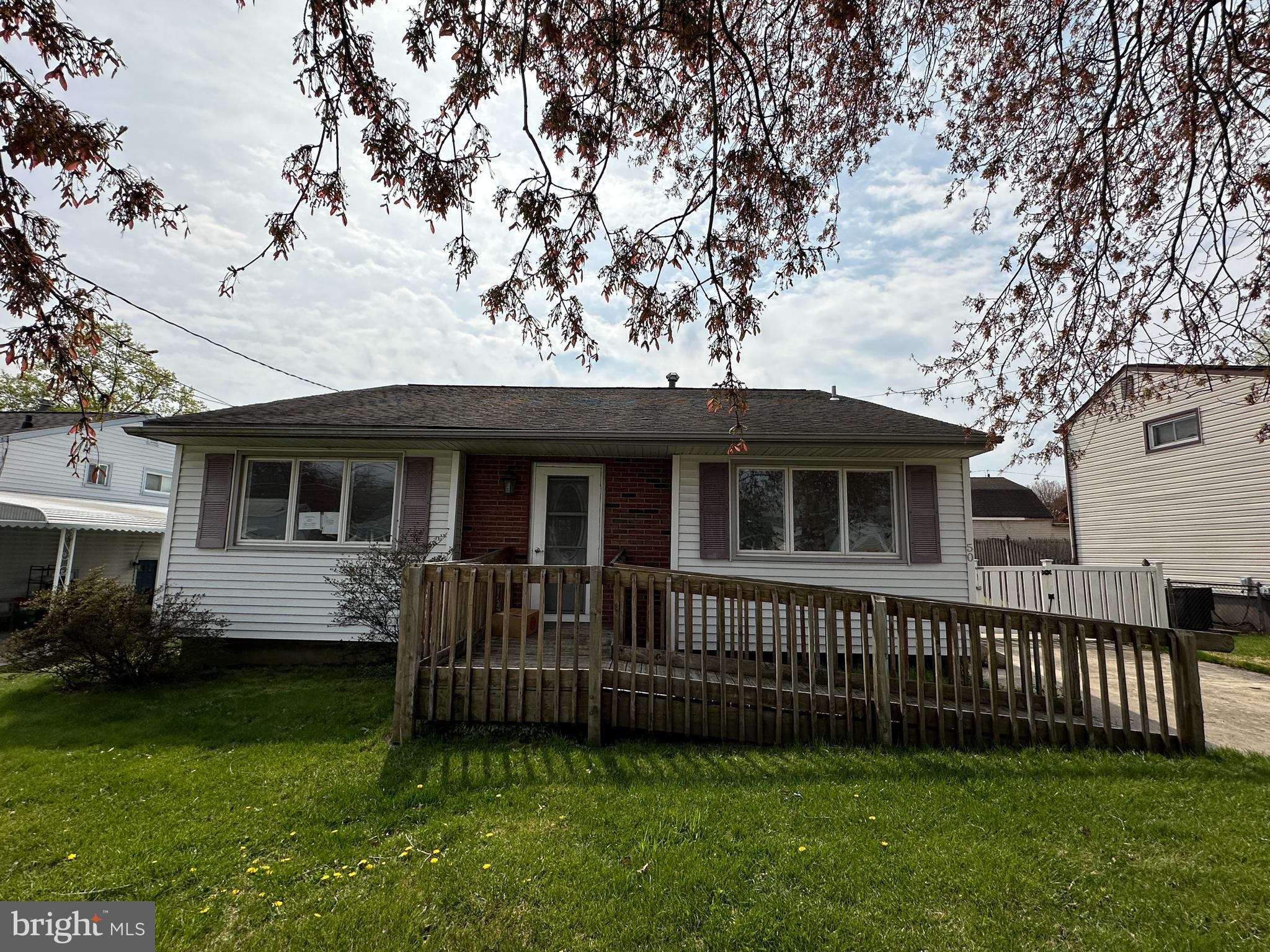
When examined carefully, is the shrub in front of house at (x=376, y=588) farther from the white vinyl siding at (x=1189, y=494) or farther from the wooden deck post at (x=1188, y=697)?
the white vinyl siding at (x=1189, y=494)

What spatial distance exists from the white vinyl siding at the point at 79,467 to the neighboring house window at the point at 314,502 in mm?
8120

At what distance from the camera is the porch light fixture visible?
28.2ft

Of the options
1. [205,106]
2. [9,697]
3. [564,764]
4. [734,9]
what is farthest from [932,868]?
[9,697]

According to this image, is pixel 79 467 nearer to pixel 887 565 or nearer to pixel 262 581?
pixel 262 581

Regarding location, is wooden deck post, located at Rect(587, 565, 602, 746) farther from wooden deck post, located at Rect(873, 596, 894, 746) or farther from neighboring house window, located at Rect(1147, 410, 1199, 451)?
neighboring house window, located at Rect(1147, 410, 1199, 451)

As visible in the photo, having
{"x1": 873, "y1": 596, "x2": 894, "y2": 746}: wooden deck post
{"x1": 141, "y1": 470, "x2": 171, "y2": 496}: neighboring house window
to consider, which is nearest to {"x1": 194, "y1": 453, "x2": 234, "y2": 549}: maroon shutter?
{"x1": 873, "y1": 596, "x2": 894, "y2": 746}: wooden deck post

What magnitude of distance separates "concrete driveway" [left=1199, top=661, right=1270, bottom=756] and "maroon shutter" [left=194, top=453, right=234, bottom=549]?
11.6 meters

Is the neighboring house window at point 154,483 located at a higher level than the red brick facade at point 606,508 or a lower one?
higher

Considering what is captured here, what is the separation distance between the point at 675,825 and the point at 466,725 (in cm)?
259

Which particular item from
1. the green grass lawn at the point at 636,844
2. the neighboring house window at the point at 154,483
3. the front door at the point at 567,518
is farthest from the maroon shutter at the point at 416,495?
the neighboring house window at the point at 154,483

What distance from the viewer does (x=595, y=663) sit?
5.11 m

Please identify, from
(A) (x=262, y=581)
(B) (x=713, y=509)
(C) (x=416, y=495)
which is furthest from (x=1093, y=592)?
(A) (x=262, y=581)

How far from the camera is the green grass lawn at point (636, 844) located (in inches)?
102

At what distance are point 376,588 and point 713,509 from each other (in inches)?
184
